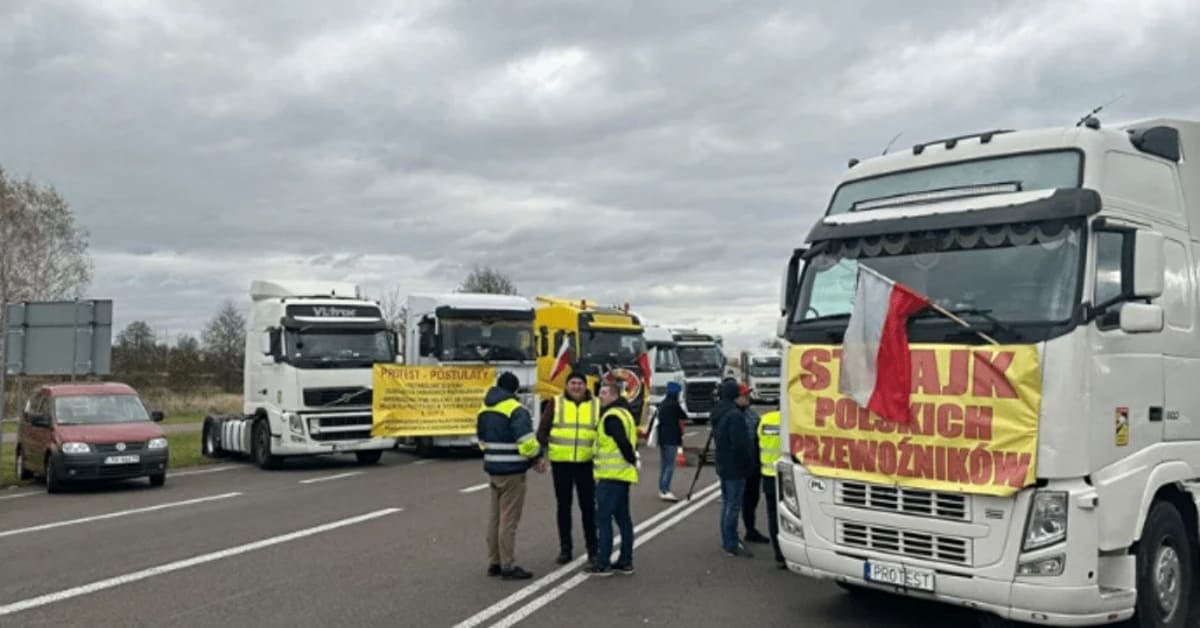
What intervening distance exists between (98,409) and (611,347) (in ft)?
35.9

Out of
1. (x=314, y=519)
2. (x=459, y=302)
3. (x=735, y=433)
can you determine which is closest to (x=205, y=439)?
A: (x=459, y=302)

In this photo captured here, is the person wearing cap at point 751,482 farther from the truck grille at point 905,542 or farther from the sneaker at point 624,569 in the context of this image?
the truck grille at point 905,542

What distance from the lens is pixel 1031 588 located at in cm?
597

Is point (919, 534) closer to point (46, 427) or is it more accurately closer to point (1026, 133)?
point (1026, 133)

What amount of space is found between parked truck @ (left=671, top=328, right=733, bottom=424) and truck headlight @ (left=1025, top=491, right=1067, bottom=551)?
26.4m

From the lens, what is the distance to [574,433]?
9.27 metres

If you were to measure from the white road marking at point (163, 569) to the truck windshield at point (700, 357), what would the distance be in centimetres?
2301

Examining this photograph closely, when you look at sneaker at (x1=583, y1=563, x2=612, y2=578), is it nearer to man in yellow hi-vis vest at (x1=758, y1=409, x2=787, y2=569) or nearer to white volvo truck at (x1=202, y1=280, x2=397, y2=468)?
man in yellow hi-vis vest at (x1=758, y1=409, x2=787, y2=569)

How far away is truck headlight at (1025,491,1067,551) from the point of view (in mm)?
5945

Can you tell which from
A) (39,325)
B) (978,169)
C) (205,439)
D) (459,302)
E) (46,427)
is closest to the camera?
(978,169)

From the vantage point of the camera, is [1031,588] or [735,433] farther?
[735,433]

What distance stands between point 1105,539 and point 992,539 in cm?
61

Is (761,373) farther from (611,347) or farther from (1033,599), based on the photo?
(1033,599)

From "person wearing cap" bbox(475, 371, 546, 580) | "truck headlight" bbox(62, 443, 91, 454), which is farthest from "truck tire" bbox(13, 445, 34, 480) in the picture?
"person wearing cap" bbox(475, 371, 546, 580)
